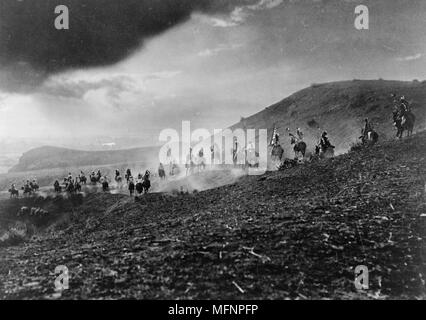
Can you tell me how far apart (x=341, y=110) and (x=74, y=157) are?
11762 centimetres

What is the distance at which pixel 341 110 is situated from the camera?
167 ft

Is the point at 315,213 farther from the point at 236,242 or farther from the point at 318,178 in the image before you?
the point at 318,178

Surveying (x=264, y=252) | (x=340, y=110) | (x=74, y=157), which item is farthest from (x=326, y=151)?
(x=74, y=157)

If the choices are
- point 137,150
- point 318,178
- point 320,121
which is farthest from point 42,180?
point 318,178

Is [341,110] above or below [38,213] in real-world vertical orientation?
above

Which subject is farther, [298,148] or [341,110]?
[341,110]

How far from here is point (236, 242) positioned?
9117 millimetres

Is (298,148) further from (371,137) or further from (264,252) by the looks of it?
(264,252)

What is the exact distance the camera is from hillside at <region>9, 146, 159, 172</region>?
127 meters

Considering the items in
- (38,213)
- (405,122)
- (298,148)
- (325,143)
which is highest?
(405,122)

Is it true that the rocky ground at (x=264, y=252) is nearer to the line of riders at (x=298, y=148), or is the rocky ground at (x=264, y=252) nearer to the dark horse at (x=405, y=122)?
the dark horse at (x=405, y=122)

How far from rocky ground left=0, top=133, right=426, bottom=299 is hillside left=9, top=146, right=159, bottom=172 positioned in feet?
340
